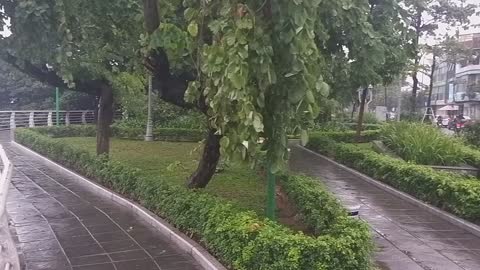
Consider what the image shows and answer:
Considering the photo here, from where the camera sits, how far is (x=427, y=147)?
499 inches

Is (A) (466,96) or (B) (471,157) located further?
(A) (466,96)

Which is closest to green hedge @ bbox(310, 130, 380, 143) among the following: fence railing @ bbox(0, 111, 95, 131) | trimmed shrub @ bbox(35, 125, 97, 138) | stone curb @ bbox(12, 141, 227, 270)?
trimmed shrub @ bbox(35, 125, 97, 138)

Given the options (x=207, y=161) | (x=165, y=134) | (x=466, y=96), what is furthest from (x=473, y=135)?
(x=466, y=96)

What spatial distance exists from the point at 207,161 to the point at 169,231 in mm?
1270

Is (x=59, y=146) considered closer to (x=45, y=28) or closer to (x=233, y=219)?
(x=45, y=28)

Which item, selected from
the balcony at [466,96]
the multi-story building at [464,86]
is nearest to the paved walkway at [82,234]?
the multi-story building at [464,86]

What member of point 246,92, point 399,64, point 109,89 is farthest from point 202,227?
point 399,64

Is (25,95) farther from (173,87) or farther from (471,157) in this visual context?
(173,87)

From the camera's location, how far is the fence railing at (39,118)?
25.6 metres

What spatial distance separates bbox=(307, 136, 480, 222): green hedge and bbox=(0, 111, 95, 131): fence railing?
1690cm

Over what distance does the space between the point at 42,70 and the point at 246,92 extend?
744cm

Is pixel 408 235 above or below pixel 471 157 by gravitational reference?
below

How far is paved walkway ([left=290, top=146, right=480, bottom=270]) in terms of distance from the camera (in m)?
6.05

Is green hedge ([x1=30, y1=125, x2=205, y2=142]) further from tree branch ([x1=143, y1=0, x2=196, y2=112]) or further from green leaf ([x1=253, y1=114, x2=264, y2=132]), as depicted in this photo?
green leaf ([x1=253, y1=114, x2=264, y2=132])
